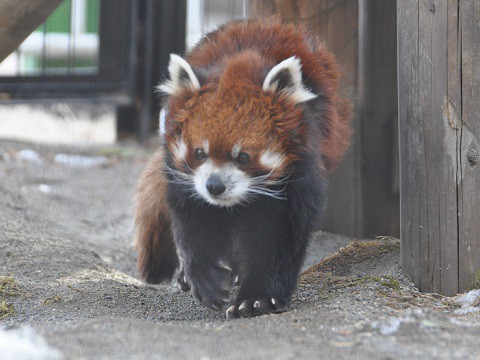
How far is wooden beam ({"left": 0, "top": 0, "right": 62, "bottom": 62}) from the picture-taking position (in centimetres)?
402

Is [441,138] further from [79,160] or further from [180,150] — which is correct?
[79,160]

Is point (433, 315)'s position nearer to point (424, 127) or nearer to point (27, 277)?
point (424, 127)

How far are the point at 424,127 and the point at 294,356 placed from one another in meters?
1.42

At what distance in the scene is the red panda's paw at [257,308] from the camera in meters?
3.62

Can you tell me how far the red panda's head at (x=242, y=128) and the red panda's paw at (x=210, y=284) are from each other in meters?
0.39

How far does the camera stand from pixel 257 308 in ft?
11.9

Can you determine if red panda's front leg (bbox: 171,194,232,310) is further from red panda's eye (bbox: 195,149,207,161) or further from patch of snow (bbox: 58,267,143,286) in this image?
patch of snow (bbox: 58,267,143,286)

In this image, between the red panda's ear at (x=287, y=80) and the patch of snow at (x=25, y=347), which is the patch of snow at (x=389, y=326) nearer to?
the red panda's ear at (x=287, y=80)

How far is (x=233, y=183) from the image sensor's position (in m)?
3.52

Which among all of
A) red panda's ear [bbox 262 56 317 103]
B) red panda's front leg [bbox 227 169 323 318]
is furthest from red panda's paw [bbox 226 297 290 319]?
red panda's ear [bbox 262 56 317 103]

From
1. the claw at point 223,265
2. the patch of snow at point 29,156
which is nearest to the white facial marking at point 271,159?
the claw at point 223,265

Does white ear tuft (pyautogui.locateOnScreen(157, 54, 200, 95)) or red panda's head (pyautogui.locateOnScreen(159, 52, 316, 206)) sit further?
white ear tuft (pyautogui.locateOnScreen(157, 54, 200, 95))

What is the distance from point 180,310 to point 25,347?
3.83ft

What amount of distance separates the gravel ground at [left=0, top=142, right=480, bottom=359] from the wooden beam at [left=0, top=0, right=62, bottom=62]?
1.23m
